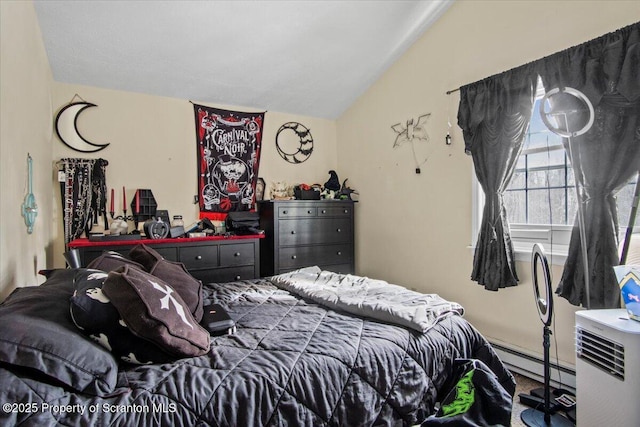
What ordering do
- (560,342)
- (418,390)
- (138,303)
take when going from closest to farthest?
(138,303)
(418,390)
(560,342)

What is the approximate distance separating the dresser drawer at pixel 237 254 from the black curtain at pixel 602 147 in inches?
97.1

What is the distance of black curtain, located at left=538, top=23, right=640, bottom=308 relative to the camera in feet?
6.22

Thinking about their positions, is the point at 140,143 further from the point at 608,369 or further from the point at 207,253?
the point at 608,369

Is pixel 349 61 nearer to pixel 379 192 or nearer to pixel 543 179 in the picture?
pixel 379 192

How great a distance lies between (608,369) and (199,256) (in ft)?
9.28

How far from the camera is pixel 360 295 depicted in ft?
6.59

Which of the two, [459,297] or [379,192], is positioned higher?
[379,192]

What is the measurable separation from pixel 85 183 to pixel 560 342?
3843 millimetres

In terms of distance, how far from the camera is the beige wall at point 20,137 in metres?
1.50

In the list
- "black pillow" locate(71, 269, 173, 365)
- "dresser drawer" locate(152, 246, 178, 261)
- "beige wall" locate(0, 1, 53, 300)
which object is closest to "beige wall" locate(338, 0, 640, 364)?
"dresser drawer" locate(152, 246, 178, 261)

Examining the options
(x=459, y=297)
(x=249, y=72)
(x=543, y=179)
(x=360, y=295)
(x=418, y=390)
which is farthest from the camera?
(x=249, y=72)

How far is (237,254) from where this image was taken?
3316 mm

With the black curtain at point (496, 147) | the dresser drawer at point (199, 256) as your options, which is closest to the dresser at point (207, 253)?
the dresser drawer at point (199, 256)

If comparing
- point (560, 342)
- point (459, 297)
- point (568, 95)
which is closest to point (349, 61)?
point (568, 95)
